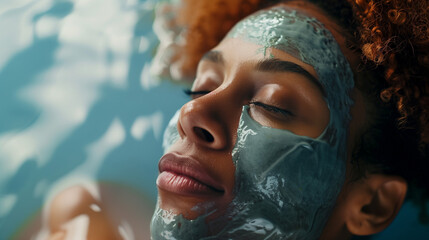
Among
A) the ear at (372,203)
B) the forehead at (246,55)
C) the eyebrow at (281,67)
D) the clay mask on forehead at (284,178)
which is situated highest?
the forehead at (246,55)

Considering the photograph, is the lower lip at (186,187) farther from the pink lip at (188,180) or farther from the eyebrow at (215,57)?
the eyebrow at (215,57)

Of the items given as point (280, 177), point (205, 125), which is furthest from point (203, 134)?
point (280, 177)

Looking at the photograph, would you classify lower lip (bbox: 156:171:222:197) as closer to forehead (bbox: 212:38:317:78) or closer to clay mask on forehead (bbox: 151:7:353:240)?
clay mask on forehead (bbox: 151:7:353:240)

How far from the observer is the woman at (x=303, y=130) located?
83 centimetres

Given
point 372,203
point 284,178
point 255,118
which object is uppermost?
point 255,118

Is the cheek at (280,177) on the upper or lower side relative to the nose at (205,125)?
lower

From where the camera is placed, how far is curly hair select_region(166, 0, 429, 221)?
896 mm

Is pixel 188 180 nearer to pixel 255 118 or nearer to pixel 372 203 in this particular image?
pixel 255 118

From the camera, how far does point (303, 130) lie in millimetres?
858

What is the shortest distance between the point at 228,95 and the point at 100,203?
1.78 ft

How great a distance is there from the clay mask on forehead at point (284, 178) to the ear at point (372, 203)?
0.06m

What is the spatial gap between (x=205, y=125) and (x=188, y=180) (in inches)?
4.5

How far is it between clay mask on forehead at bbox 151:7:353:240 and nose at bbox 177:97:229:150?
1.5 inches

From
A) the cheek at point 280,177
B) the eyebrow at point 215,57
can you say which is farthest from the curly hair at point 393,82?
the eyebrow at point 215,57
